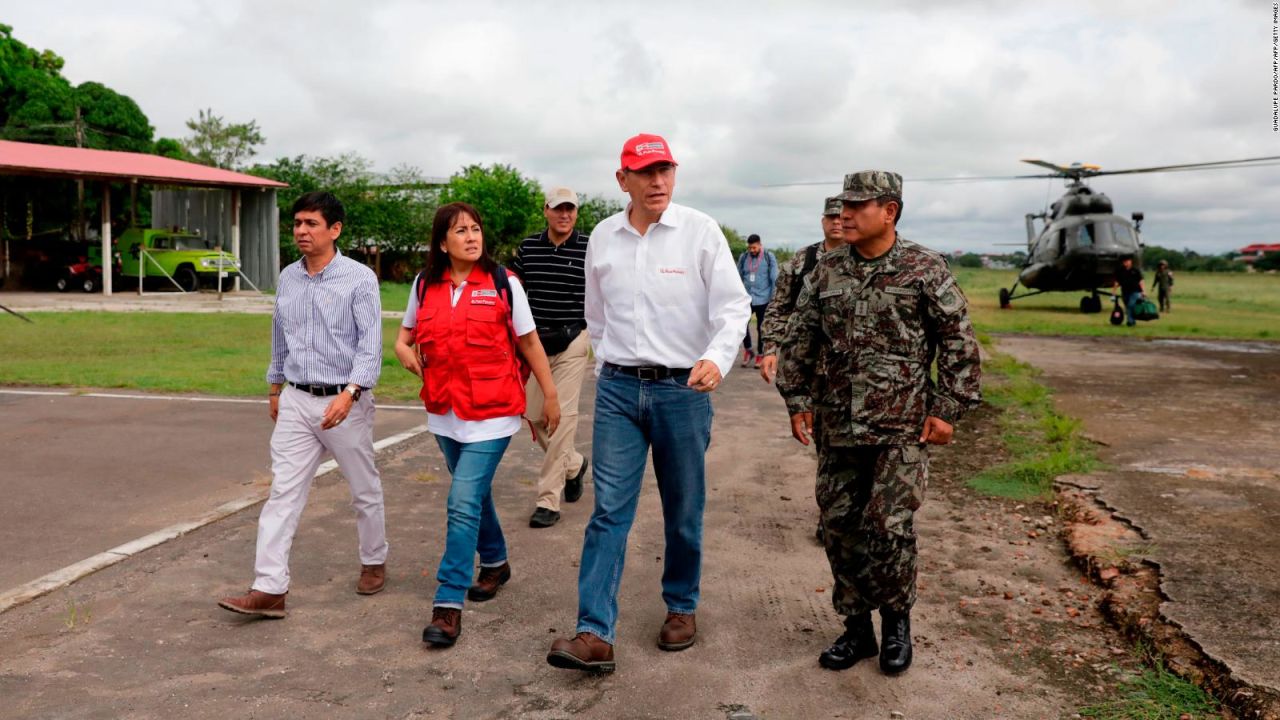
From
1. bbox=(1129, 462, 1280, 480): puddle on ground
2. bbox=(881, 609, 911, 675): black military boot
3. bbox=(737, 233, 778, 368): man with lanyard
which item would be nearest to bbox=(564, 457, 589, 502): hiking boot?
bbox=(881, 609, 911, 675): black military boot

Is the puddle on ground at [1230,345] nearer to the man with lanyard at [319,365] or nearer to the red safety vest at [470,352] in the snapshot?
the red safety vest at [470,352]

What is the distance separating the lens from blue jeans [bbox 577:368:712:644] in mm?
4059

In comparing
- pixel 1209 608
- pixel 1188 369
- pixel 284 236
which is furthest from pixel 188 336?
pixel 284 236

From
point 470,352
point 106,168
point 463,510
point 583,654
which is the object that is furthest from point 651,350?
point 106,168

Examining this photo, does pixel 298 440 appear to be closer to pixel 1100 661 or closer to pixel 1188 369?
pixel 1100 661

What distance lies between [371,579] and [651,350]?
1.93m

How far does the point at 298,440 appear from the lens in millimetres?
4746

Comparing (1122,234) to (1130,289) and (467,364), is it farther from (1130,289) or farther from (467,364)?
(467,364)

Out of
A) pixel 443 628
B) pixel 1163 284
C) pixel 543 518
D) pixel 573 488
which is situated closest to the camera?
pixel 443 628

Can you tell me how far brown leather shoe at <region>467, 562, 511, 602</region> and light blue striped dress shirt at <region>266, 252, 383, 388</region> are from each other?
108cm

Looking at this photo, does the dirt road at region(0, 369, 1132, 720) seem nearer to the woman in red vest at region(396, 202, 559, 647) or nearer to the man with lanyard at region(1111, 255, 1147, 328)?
the woman in red vest at region(396, 202, 559, 647)

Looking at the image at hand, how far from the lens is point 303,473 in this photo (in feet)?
15.6

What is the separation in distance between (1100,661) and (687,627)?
168cm

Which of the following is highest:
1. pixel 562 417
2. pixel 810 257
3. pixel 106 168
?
pixel 106 168
